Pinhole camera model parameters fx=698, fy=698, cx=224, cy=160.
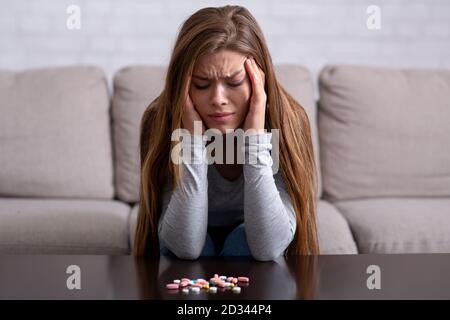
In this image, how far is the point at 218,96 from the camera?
1.47 meters

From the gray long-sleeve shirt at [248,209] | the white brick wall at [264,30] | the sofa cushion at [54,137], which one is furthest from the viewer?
the white brick wall at [264,30]

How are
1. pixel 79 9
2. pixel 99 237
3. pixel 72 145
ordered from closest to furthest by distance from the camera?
1. pixel 99 237
2. pixel 72 145
3. pixel 79 9

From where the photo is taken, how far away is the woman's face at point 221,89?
148 centimetres

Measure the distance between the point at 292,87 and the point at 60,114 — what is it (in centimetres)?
84

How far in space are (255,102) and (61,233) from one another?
813 mm

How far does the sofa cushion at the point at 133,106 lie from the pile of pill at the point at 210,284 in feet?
4.32

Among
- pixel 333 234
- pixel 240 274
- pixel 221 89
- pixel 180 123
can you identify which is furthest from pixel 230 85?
pixel 333 234

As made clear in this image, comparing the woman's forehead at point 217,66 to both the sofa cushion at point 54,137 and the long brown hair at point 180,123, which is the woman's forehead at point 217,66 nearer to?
the long brown hair at point 180,123

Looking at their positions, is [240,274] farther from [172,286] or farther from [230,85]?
[230,85]

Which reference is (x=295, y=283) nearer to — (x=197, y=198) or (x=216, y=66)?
(x=197, y=198)

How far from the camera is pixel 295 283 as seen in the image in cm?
120

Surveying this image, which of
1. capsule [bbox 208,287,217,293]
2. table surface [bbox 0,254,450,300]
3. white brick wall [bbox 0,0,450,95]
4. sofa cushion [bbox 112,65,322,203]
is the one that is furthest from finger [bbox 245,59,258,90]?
white brick wall [bbox 0,0,450,95]

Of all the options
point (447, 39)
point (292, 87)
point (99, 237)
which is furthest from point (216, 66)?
point (447, 39)

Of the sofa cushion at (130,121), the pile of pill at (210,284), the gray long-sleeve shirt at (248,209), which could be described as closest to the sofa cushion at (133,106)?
the sofa cushion at (130,121)
